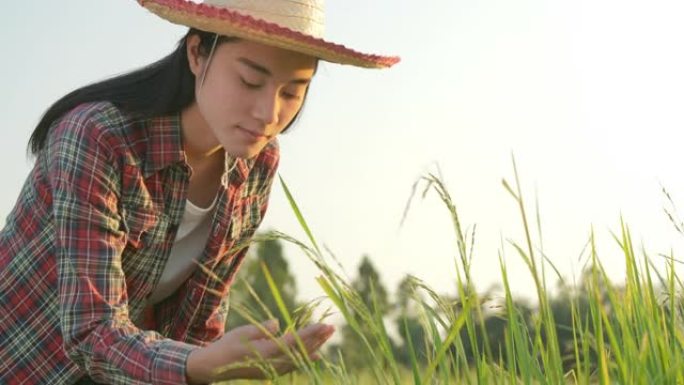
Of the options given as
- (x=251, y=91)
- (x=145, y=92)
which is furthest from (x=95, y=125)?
(x=251, y=91)

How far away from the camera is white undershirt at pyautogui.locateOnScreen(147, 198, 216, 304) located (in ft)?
11.8

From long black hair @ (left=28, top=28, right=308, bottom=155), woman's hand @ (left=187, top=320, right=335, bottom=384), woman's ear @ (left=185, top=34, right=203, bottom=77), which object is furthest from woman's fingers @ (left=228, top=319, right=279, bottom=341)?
long black hair @ (left=28, top=28, right=308, bottom=155)

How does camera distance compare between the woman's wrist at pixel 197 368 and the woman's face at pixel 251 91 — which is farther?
the woman's face at pixel 251 91

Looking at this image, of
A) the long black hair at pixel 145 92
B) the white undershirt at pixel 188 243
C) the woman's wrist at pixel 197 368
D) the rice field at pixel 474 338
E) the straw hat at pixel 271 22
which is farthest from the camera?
the white undershirt at pixel 188 243

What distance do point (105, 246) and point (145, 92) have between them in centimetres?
55

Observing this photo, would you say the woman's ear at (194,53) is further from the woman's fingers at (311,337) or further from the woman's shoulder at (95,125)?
the woman's fingers at (311,337)

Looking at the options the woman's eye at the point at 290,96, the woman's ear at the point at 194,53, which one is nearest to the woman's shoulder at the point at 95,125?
the woman's ear at the point at 194,53

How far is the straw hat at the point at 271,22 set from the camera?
291 cm

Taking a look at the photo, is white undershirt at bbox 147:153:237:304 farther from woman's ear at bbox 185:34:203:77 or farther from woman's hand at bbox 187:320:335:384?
woman's hand at bbox 187:320:335:384

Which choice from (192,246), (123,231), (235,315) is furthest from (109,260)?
(235,315)

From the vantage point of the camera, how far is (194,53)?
10.5 feet

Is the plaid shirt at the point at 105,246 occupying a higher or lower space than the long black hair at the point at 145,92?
lower

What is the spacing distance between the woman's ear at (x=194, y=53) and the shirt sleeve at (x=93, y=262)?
1.02 ft

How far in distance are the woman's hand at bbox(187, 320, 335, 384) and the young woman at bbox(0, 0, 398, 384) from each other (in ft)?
0.13
